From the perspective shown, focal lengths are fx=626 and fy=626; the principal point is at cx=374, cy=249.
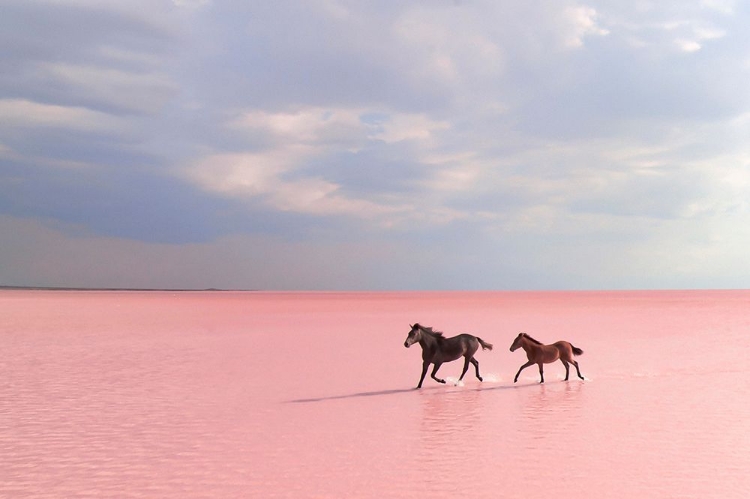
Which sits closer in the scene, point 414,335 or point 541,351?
point 414,335

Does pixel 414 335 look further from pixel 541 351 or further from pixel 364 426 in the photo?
pixel 364 426

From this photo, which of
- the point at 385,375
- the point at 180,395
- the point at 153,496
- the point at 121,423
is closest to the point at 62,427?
the point at 121,423

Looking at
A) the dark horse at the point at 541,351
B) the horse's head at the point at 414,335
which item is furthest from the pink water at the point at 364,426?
the horse's head at the point at 414,335

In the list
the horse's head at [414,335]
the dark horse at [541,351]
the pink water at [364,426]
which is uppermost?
the horse's head at [414,335]

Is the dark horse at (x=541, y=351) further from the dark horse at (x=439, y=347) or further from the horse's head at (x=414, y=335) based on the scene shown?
the horse's head at (x=414, y=335)

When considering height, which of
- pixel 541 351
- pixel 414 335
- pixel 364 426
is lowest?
pixel 364 426

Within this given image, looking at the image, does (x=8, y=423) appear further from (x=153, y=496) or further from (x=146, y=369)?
(x=146, y=369)

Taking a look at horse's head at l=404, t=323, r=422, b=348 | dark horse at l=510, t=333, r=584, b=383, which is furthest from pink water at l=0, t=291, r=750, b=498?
→ horse's head at l=404, t=323, r=422, b=348

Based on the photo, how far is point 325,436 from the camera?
29.2 feet

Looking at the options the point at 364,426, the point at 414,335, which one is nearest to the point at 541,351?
the point at 414,335

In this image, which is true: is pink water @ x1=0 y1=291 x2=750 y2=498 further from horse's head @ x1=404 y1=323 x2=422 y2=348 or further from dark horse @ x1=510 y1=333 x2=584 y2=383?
horse's head @ x1=404 y1=323 x2=422 y2=348

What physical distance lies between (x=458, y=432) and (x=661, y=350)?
13.5 metres

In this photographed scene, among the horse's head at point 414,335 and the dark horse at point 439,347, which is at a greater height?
the horse's head at point 414,335

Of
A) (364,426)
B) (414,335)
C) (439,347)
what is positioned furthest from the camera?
(439,347)
